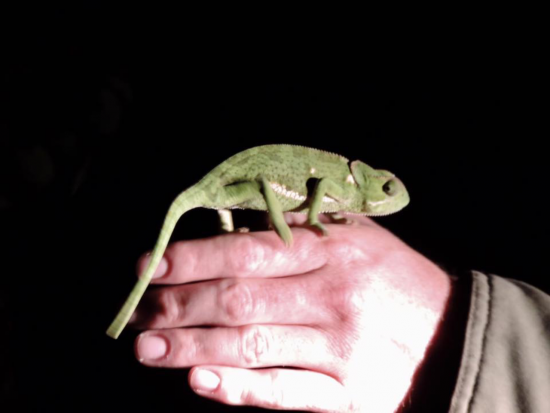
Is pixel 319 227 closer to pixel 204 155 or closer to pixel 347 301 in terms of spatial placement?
pixel 347 301

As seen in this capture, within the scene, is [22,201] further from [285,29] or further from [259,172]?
[285,29]

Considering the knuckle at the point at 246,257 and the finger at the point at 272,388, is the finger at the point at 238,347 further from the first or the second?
the knuckle at the point at 246,257

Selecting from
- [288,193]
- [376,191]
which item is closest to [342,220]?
[376,191]

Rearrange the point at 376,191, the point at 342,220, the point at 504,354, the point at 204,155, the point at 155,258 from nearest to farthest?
the point at 155,258
the point at 504,354
the point at 376,191
the point at 342,220
the point at 204,155

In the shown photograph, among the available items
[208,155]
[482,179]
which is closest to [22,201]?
[208,155]

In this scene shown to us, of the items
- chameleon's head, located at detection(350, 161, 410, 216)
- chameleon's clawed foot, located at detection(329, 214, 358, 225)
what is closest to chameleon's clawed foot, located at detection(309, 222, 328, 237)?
chameleon's head, located at detection(350, 161, 410, 216)
